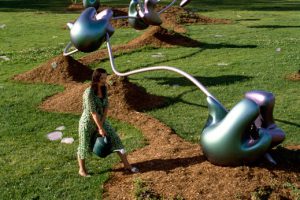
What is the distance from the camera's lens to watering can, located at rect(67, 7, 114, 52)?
10.7 m

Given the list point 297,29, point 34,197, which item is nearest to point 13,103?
point 34,197

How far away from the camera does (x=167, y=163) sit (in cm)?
Result: 761

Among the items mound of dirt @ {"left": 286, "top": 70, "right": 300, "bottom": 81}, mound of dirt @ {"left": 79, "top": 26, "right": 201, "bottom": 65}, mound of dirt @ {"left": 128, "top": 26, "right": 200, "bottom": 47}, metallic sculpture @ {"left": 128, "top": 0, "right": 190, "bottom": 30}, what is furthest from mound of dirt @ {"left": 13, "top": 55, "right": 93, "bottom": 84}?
mound of dirt @ {"left": 286, "top": 70, "right": 300, "bottom": 81}

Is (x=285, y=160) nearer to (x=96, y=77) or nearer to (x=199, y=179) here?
(x=199, y=179)

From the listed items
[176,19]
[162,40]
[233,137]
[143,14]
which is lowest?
[176,19]

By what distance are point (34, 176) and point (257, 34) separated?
1571cm

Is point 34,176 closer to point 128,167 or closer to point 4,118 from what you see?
point 128,167

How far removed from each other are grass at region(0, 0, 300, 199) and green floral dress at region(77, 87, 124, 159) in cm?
52

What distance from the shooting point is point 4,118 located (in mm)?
10680

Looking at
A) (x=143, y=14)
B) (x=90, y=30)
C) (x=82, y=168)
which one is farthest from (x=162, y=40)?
(x=82, y=168)

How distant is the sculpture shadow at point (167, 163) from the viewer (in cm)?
745

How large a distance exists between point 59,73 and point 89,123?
260 inches

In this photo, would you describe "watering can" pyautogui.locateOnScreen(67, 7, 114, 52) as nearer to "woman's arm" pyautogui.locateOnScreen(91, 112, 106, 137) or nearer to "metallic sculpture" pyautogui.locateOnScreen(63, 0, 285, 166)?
"woman's arm" pyautogui.locateOnScreen(91, 112, 106, 137)

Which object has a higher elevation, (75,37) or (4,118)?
(75,37)
